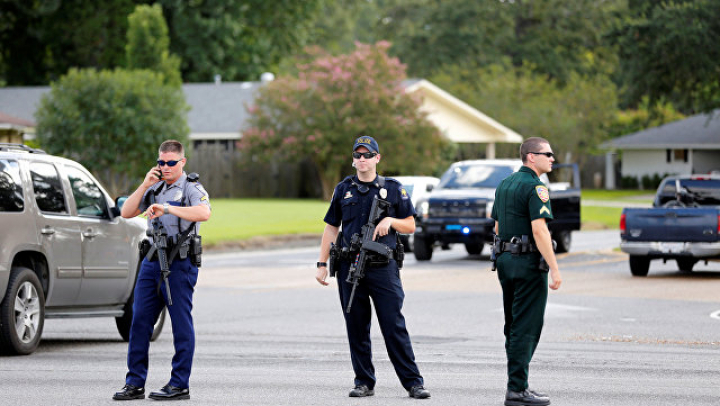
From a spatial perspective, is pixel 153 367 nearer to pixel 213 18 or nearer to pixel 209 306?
pixel 209 306

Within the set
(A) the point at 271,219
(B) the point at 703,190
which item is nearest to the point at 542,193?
(B) the point at 703,190

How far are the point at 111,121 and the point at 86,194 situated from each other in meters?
34.1

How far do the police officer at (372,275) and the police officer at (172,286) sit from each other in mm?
947

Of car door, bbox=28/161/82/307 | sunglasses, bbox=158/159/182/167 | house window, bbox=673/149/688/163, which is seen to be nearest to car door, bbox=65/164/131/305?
car door, bbox=28/161/82/307

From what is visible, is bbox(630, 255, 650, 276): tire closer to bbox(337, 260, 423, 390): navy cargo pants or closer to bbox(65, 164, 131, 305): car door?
bbox(65, 164, 131, 305): car door

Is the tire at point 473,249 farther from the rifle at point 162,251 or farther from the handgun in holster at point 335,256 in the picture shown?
the rifle at point 162,251

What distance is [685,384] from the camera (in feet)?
32.4

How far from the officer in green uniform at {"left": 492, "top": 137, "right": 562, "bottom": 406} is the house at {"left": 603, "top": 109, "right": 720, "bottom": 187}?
60524 millimetres

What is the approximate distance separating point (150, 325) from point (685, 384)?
4032 mm

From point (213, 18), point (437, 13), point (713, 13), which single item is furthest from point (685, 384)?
point (437, 13)

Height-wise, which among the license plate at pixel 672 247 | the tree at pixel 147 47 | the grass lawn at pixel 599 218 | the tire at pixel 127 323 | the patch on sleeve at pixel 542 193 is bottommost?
the grass lawn at pixel 599 218

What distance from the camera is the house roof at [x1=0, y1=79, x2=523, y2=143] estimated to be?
185ft

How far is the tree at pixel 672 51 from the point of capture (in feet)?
142

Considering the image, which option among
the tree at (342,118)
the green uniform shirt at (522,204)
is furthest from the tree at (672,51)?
the green uniform shirt at (522,204)
